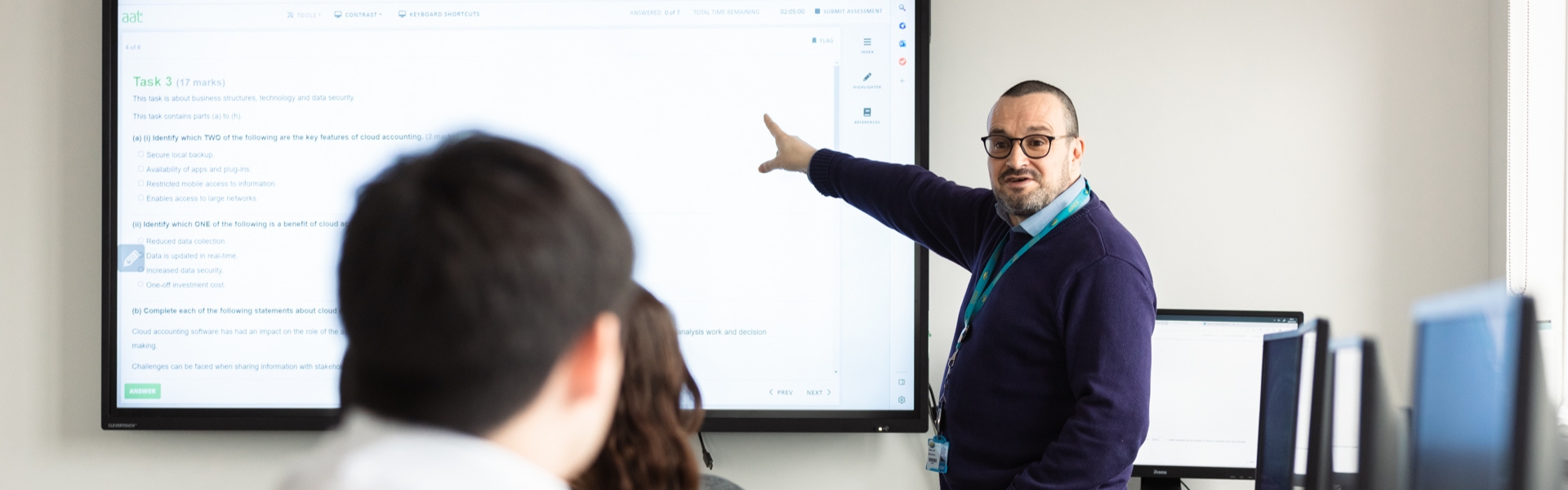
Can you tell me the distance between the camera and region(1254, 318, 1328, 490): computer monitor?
0.82m

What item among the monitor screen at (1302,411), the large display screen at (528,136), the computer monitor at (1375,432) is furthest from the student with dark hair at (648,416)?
the large display screen at (528,136)

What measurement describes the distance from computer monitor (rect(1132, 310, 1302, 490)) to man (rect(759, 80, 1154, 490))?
1.82 ft

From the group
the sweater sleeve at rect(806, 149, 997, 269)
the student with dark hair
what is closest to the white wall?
the sweater sleeve at rect(806, 149, 997, 269)

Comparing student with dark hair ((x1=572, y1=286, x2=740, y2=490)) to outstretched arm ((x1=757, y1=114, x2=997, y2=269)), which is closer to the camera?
student with dark hair ((x1=572, y1=286, x2=740, y2=490))

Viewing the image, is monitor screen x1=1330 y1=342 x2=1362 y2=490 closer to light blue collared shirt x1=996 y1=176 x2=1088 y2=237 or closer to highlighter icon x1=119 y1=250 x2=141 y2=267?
light blue collared shirt x1=996 y1=176 x2=1088 y2=237

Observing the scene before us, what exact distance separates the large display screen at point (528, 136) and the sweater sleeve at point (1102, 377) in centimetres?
76

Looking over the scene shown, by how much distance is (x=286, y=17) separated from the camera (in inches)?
92.7

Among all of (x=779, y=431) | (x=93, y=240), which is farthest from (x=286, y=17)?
(x=779, y=431)

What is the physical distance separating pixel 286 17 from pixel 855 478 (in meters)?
1.88

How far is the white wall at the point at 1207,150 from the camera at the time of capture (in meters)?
2.30

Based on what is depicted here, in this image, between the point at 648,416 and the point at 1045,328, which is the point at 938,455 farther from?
the point at 648,416

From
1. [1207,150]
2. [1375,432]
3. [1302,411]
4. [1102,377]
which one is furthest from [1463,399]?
[1207,150]

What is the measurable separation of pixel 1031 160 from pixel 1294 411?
795 mm

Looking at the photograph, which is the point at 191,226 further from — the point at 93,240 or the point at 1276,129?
the point at 1276,129
